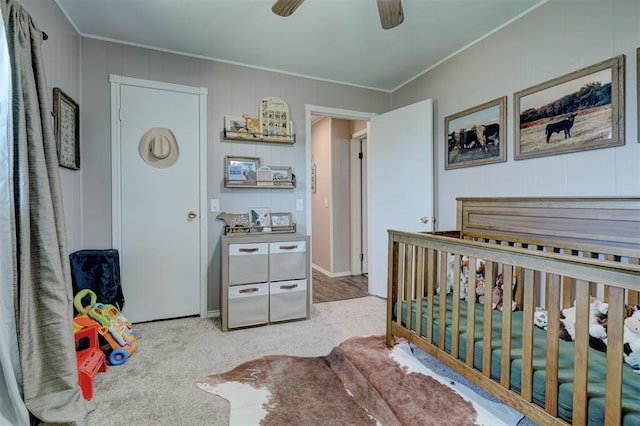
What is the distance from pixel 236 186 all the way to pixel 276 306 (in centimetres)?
114

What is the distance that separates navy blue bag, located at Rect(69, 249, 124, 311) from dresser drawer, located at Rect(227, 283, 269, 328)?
35.0 inches

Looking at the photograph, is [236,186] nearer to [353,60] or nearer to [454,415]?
[353,60]

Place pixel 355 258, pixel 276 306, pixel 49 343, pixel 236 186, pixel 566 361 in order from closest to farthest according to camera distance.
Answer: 1. pixel 566 361
2. pixel 49 343
3. pixel 276 306
4. pixel 236 186
5. pixel 355 258

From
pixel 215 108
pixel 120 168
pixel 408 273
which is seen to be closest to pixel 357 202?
pixel 215 108

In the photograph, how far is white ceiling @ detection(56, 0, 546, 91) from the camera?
2.09m

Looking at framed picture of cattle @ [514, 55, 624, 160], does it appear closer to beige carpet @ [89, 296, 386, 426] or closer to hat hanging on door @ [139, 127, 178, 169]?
beige carpet @ [89, 296, 386, 426]

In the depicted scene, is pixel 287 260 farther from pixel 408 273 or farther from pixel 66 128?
pixel 66 128

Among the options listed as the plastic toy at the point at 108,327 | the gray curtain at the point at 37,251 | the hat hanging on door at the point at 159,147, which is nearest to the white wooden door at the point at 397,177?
the hat hanging on door at the point at 159,147

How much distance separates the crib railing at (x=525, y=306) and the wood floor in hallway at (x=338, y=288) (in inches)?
52.6

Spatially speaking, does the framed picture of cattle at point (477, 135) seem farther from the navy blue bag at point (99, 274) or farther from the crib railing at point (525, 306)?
the navy blue bag at point (99, 274)

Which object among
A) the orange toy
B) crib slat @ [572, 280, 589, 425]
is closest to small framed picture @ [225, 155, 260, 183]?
the orange toy

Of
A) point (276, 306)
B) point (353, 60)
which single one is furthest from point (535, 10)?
point (276, 306)

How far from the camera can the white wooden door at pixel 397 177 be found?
2920 mm

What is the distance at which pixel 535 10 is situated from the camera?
2086 mm
